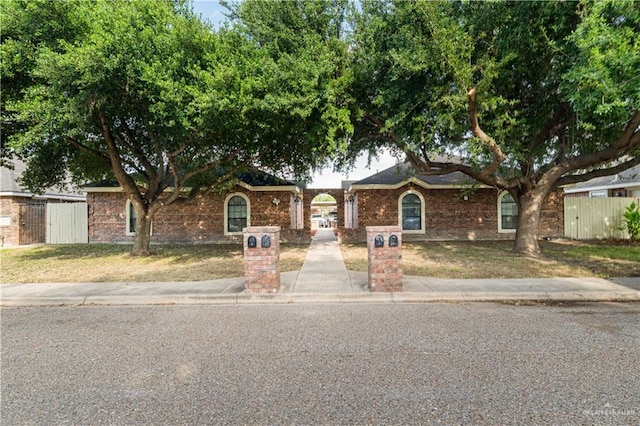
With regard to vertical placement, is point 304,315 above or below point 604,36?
below

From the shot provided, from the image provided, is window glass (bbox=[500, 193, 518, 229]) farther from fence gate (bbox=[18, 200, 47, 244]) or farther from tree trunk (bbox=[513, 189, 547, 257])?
fence gate (bbox=[18, 200, 47, 244])

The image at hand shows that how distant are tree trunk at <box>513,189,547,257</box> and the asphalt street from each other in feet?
20.9

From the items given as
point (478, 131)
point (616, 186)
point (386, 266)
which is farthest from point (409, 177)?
point (616, 186)

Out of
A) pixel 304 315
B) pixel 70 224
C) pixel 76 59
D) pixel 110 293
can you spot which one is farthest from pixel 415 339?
pixel 70 224

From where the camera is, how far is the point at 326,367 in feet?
12.2

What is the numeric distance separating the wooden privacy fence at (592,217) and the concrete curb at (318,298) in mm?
12868

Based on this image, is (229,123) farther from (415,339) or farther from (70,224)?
(70,224)

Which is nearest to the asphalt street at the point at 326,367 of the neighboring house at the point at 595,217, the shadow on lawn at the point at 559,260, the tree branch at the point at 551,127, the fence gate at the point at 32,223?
the shadow on lawn at the point at 559,260

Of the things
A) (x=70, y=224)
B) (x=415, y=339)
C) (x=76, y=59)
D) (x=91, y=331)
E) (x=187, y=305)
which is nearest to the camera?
(x=415, y=339)

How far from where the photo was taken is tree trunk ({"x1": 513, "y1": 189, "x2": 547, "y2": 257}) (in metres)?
11.7

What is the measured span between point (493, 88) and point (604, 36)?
3046 millimetres

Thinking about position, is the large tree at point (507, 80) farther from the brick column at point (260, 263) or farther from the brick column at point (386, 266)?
the brick column at point (260, 263)

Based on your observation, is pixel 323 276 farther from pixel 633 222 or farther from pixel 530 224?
pixel 633 222

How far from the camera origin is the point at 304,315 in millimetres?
5672
